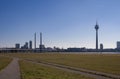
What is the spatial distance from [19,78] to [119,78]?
891 cm

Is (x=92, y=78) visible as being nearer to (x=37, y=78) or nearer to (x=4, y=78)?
(x=37, y=78)

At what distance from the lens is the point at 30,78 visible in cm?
2323

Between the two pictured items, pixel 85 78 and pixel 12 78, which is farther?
pixel 85 78

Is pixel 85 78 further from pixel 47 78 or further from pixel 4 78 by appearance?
pixel 4 78

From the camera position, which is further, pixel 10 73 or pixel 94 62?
pixel 94 62

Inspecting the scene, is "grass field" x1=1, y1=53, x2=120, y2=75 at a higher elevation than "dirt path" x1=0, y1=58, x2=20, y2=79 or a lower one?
lower

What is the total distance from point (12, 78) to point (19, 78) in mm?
594

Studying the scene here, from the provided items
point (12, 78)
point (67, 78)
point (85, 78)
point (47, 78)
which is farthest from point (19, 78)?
point (85, 78)

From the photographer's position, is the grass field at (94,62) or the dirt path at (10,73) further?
the grass field at (94,62)

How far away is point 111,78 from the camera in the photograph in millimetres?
23656

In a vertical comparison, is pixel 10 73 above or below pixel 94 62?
above

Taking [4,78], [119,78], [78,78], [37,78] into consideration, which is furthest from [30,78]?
[119,78]

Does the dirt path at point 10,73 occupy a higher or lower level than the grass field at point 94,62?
higher

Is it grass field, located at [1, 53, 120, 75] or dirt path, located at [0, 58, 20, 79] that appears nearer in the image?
dirt path, located at [0, 58, 20, 79]
